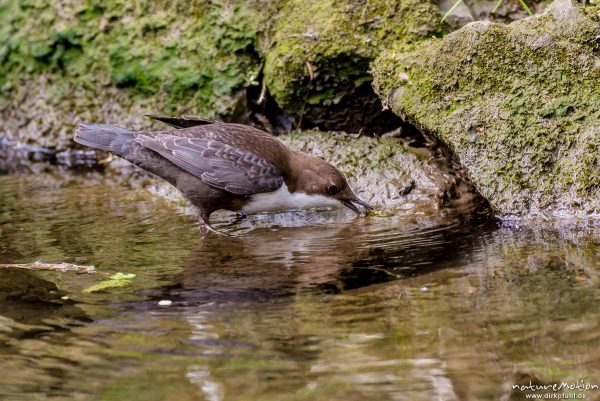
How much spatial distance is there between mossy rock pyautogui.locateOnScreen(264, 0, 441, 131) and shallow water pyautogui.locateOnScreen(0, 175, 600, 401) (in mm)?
1602

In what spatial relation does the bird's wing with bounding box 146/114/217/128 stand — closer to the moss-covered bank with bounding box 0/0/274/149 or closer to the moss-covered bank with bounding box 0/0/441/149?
the moss-covered bank with bounding box 0/0/441/149

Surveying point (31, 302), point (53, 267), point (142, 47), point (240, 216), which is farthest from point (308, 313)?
point (142, 47)

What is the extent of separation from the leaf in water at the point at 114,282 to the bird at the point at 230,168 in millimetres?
1294

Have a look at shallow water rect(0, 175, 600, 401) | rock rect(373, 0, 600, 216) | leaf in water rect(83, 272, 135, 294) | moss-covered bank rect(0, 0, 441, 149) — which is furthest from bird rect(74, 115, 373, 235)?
leaf in water rect(83, 272, 135, 294)

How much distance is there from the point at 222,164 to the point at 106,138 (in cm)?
101

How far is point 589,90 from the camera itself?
586 cm

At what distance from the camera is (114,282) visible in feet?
15.7

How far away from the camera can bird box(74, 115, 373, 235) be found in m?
6.17

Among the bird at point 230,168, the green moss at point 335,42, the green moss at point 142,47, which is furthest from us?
the green moss at point 142,47

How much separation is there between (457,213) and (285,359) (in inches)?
115

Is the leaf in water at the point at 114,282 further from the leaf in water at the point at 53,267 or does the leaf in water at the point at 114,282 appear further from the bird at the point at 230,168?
the bird at the point at 230,168

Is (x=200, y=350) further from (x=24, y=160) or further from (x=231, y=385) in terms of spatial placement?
(x=24, y=160)

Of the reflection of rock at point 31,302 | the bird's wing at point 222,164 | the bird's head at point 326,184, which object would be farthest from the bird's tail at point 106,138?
the reflection of rock at point 31,302

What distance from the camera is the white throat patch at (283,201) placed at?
6266mm
